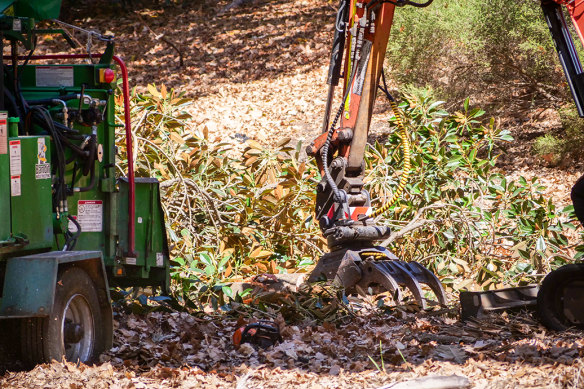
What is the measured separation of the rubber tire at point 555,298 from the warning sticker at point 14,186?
3.46 meters

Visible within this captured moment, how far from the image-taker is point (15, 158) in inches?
171

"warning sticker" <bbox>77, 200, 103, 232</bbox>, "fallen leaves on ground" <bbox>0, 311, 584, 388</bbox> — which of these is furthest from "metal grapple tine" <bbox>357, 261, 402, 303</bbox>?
"warning sticker" <bbox>77, 200, 103, 232</bbox>

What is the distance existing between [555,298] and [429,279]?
58.7 inches

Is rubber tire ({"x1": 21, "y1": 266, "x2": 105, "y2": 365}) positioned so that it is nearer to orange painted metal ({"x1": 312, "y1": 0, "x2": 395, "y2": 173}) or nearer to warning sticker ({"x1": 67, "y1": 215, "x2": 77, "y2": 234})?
warning sticker ({"x1": 67, "y1": 215, "x2": 77, "y2": 234})

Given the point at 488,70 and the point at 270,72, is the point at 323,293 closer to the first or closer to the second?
the point at 488,70

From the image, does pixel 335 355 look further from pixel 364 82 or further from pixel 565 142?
pixel 565 142

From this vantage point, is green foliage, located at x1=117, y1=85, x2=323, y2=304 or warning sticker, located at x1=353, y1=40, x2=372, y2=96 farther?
green foliage, located at x1=117, y1=85, x2=323, y2=304

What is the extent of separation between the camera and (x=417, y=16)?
13.1 metres

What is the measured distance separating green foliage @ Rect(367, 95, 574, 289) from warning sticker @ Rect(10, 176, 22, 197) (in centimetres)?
418

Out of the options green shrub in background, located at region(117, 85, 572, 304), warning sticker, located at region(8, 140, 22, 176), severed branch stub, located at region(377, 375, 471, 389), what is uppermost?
warning sticker, located at region(8, 140, 22, 176)

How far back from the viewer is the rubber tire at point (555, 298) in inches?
200

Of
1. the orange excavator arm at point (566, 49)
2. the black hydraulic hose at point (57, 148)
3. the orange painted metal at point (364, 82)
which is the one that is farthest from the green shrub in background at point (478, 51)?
the black hydraulic hose at point (57, 148)

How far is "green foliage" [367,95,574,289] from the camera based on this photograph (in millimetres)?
7543

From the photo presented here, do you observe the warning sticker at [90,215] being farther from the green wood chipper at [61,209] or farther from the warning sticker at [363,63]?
the warning sticker at [363,63]
